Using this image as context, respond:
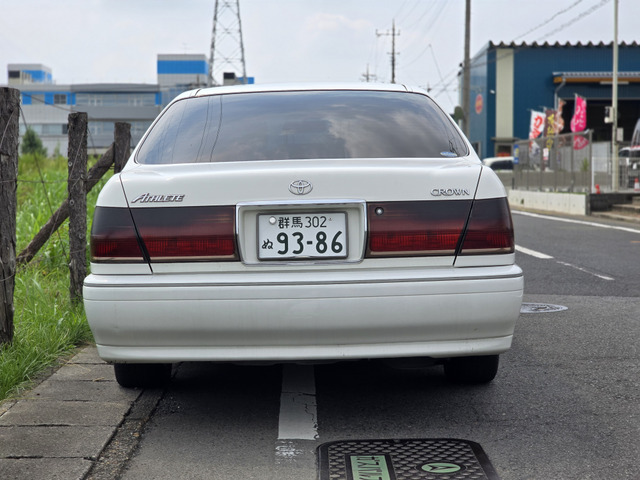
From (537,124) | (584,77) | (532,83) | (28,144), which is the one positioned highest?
(584,77)

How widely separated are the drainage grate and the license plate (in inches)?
30.2

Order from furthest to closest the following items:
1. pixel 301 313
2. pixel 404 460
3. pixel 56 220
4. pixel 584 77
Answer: pixel 584 77, pixel 56 220, pixel 301 313, pixel 404 460

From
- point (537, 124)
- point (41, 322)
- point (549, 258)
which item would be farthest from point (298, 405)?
point (537, 124)

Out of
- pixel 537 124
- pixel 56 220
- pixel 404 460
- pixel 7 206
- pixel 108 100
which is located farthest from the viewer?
pixel 108 100

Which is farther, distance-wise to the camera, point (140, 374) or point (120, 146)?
point (120, 146)

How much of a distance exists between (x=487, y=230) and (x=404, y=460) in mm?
1000

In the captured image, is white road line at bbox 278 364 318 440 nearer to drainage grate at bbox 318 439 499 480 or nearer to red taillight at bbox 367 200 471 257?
drainage grate at bbox 318 439 499 480

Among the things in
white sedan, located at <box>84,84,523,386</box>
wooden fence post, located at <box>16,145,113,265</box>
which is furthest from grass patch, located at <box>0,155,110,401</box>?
white sedan, located at <box>84,84,523,386</box>

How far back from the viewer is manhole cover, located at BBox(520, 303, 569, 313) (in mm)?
6758

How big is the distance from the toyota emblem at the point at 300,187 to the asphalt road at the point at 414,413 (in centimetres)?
100

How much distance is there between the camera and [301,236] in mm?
3467

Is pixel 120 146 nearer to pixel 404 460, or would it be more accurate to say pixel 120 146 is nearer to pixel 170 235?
pixel 170 235

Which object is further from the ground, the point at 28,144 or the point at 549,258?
the point at 28,144

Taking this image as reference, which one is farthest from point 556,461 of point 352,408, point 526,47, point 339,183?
point 526,47
